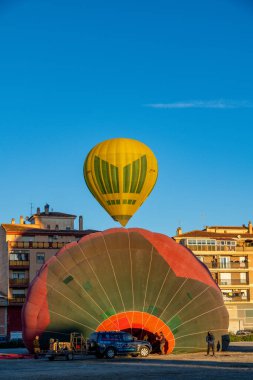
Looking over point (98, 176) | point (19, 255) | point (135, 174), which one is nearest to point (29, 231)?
point (19, 255)

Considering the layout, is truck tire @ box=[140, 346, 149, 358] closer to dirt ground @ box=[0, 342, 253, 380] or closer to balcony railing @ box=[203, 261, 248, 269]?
dirt ground @ box=[0, 342, 253, 380]

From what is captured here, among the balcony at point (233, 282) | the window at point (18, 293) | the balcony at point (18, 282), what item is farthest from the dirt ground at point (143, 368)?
the balcony at point (233, 282)

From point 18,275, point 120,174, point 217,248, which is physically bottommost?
point 18,275

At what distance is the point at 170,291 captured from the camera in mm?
40406

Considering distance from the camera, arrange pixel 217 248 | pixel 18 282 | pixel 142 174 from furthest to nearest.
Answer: pixel 217 248 → pixel 18 282 → pixel 142 174

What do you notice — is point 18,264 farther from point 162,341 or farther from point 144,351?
point 144,351

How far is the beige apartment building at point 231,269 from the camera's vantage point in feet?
318

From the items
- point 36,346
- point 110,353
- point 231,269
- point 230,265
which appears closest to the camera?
point 110,353

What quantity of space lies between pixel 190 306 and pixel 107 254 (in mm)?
5370

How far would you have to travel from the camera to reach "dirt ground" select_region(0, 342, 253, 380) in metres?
27.0

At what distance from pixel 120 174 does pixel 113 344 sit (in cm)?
2550

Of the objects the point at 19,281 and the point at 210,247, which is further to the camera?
the point at 210,247

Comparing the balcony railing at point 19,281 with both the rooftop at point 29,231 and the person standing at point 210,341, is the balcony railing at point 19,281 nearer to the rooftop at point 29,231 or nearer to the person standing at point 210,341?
the rooftop at point 29,231

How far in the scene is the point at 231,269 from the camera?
99062 millimetres
